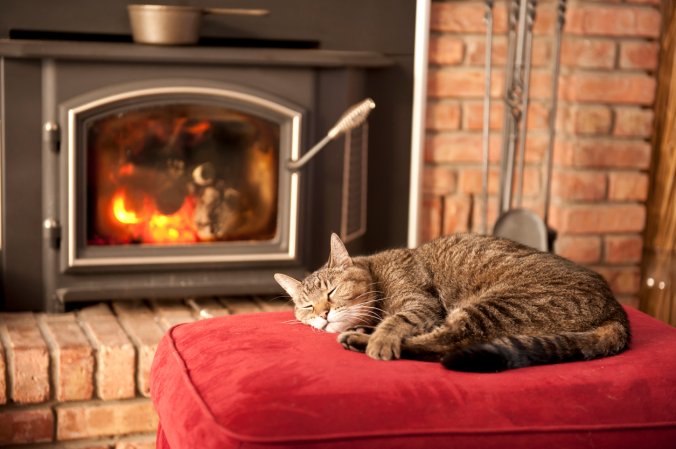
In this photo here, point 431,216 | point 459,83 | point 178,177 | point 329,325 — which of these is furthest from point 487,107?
point 329,325

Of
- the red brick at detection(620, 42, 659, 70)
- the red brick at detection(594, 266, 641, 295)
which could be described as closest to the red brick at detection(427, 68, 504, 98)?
the red brick at detection(620, 42, 659, 70)

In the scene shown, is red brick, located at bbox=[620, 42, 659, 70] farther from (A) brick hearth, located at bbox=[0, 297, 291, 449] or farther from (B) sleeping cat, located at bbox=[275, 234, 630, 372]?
(A) brick hearth, located at bbox=[0, 297, 291, 449]

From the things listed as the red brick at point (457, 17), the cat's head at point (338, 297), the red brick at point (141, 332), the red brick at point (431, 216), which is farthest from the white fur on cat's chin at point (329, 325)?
the red brick at point (457, 17)

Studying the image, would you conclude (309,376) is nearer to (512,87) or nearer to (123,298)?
(123,298)

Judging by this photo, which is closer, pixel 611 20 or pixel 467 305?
pixel 467 305

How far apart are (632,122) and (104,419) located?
1641 millimetres

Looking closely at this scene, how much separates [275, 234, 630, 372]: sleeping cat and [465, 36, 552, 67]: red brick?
890 millimetres

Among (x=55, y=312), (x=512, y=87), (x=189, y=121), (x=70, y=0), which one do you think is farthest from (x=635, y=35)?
(x=55, y=312)

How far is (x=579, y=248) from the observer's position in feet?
9.34

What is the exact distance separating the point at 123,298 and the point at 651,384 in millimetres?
1393

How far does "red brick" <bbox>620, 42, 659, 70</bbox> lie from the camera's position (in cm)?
279

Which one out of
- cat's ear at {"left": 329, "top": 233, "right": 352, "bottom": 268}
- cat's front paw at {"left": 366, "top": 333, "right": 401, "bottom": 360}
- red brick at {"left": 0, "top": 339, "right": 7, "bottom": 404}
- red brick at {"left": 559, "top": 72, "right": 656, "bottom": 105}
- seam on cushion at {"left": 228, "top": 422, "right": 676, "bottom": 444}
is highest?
red brick at {"left": 559, "top": 72, "right": 656, "bottom": 105}

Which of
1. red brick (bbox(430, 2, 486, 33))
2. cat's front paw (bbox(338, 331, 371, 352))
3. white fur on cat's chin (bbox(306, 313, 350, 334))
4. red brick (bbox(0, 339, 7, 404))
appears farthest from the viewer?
red brick (bbox(430, 2, 486, 33))

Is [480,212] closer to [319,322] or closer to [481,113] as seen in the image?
[481,113]
